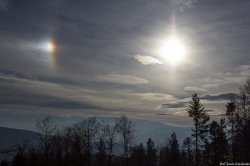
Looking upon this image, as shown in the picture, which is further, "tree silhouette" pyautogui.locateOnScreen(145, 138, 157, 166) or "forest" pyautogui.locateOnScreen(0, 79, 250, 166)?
"tree silhouette" pyautogui.locateOnScreen(145, 138, 157, 166)

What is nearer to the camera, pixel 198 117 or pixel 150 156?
pixel 198 117

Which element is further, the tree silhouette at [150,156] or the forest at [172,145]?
the tree silhouette at [150,156]

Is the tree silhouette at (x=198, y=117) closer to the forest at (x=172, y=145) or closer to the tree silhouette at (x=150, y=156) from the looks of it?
the forest at (x=172, y=145)

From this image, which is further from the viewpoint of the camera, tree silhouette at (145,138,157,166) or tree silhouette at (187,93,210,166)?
tree silhouette at (145,138,157,166)

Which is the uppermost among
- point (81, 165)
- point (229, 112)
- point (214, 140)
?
point (229, 112)

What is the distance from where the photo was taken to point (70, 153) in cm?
10094

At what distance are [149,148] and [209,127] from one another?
52455 mm

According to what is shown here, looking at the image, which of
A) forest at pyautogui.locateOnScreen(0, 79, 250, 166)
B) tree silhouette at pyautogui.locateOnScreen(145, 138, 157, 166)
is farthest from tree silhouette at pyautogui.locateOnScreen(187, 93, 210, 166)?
tree silhouette at pyautogui.locateOnScreen(145, 138, 157, 166)

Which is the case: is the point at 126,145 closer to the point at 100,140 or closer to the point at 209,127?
the point at 100,140

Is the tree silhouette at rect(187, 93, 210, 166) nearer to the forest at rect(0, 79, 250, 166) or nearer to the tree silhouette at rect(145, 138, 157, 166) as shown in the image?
the forest at rect(0, 79, 250, 166)

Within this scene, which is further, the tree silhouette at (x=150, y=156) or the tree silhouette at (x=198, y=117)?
the tree silhouette at (x=150, y=156)

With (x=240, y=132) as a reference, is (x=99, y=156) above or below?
below

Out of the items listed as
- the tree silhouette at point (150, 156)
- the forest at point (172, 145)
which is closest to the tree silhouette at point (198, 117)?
the forest at point (172, 145)

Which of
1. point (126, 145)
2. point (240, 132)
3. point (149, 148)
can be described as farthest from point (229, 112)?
point (149, 148)
